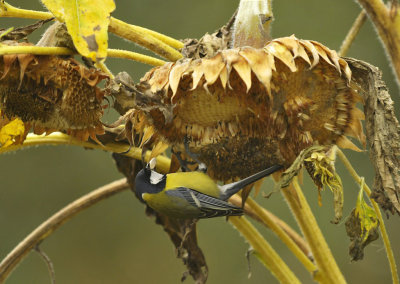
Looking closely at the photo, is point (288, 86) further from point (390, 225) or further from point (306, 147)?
point (390, 225)

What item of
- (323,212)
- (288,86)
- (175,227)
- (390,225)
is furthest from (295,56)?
(323,212)

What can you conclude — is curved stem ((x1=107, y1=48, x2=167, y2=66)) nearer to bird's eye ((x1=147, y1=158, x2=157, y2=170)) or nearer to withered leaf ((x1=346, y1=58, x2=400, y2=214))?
bird's eye ((x1=147, y1=158, x2=157, y2=170))

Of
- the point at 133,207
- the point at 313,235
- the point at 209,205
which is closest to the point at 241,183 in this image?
the point at 209,205

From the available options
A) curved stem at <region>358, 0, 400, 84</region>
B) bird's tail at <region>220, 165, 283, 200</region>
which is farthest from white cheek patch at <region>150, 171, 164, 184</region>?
curved stem at <region>358, 0, 400, 84</region>

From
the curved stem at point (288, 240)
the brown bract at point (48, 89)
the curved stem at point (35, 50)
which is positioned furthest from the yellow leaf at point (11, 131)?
the curved stem at point (288, 240)

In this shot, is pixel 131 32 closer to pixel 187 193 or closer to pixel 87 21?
Result: pixel 87 21
